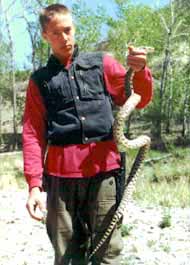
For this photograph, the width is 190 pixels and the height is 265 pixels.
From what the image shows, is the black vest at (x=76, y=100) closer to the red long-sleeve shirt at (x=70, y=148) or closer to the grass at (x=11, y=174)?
the red long-sleeve shirt at (x=70, y=148)

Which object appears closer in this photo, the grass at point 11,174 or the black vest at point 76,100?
the black vest at point 76,100

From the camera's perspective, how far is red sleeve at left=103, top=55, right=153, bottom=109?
380 cm

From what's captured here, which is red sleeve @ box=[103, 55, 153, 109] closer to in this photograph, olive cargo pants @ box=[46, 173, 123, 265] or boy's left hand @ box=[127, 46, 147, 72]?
boy's left hand @ box=[127, 46, 147, 72]

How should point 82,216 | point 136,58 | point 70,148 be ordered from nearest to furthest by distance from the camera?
point 136,58, point 70,148, point 82,216

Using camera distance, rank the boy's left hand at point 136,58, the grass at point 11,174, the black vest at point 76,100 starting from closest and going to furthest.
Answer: the boy's left hand at point 136,58, the black vest at point 76,100, the grass at point 11,174

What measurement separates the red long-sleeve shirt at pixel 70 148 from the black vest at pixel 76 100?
0.13 feet

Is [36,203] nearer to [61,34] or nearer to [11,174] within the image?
[61,34]

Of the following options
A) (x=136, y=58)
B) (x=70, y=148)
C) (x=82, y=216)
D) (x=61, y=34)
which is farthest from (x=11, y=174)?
(x=136, y=58)

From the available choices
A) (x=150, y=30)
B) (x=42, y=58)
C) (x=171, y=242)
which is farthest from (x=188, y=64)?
(x=171, y=242)

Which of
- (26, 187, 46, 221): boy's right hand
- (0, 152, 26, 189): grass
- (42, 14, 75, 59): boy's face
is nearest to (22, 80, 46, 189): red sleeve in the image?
(26, 187, 46, 221): boy's right hand

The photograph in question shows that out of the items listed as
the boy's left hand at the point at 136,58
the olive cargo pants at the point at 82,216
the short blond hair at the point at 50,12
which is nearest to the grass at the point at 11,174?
the olive cargo pants at the point at 82,216

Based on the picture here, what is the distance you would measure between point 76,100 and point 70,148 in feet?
0.95

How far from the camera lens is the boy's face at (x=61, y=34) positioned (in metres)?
3.72

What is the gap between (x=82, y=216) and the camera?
12.8 ft
